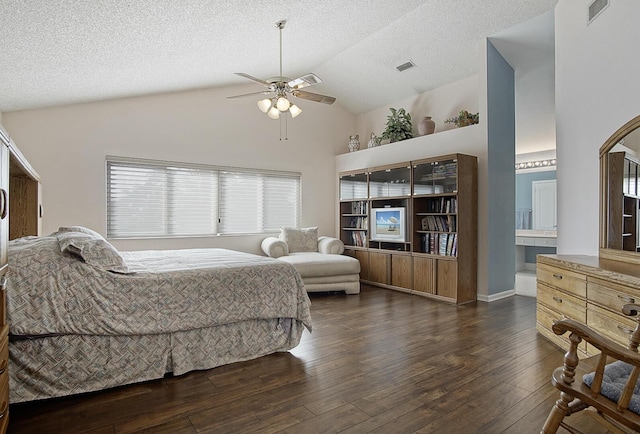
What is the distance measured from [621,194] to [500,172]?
2.09m

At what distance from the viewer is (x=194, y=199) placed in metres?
5.54

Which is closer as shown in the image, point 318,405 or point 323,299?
point 318,405

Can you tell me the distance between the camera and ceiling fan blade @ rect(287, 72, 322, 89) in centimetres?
338

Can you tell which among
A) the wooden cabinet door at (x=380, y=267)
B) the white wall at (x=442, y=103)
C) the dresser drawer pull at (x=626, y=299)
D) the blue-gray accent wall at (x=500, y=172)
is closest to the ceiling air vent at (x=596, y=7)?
the blue-gray accent wall at (x=500, y=172)

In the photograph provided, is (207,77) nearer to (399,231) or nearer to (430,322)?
(399,231)

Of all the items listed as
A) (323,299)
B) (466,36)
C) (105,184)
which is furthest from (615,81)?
(105,184)

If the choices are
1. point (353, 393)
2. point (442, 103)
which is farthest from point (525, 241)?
point (353, 393)

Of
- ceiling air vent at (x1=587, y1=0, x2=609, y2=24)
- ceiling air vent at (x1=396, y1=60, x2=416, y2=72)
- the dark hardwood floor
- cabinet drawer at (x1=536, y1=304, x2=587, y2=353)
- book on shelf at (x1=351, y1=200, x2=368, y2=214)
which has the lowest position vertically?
the dark hardwood floor

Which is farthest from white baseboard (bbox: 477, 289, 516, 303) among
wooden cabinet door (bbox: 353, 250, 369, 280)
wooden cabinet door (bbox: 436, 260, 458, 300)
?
wooden cabinet door (bbox: 353, 250, 369, 280)

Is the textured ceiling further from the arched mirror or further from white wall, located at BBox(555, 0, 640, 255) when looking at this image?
the arched mirror

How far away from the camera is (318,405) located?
2111 millimetres

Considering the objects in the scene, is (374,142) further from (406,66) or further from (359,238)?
(359,238)

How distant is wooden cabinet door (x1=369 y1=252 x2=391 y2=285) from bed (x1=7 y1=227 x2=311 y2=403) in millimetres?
2812

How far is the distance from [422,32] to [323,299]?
12.2 ft
